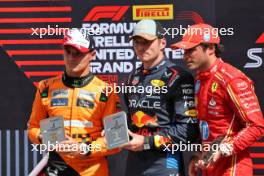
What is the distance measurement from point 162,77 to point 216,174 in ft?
1.97

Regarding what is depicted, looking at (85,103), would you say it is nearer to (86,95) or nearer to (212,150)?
(86,95)

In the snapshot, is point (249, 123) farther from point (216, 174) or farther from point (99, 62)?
point (99, 62)

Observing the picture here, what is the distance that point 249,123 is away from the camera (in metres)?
→ 2.89

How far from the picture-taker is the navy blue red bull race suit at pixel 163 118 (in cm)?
307

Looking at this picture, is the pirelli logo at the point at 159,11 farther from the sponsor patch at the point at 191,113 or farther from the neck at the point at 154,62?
the sponsor patch at the point at 191,113

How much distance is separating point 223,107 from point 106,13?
4.69ft

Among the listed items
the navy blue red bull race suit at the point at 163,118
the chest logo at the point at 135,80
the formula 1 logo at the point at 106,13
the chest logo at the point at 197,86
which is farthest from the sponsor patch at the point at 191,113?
the formula 1 logo at the point at 106,13

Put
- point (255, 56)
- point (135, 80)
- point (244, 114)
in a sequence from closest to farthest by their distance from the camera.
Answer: point (244, 114), point (135, 80), point (255, 56)

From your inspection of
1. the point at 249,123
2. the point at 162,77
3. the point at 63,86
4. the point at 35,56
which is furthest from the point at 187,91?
the point at 35,56

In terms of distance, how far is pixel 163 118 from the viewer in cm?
310

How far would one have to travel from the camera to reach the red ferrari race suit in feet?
9.47

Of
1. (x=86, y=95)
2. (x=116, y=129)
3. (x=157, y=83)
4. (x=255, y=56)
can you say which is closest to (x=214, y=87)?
(x=157, y=83)

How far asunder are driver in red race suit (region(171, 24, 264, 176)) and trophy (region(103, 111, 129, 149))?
0.44 m

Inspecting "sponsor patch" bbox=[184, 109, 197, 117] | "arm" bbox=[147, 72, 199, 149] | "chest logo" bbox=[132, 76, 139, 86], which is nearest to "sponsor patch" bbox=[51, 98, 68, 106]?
"chest logo" bbox=[132, 76, 139, 86]
